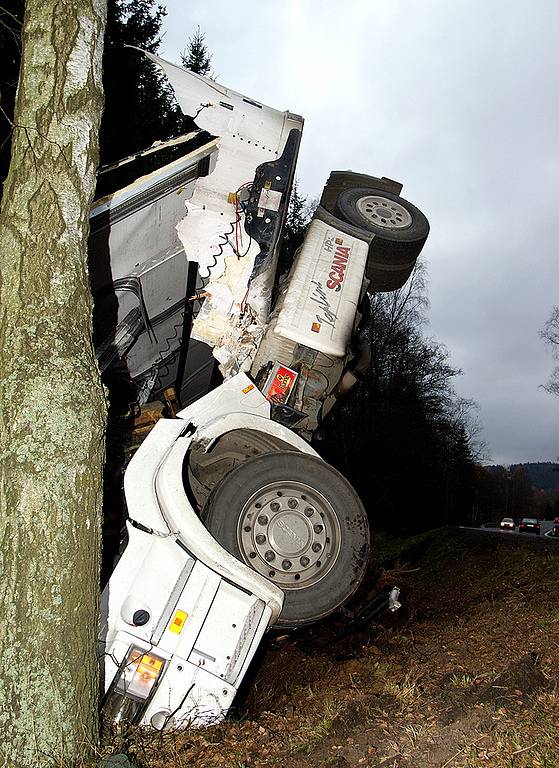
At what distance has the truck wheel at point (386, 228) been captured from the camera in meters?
5.47

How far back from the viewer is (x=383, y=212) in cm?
571

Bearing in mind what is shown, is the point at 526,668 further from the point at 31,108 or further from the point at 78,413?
the point at 31,108

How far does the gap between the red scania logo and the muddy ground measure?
2469mm

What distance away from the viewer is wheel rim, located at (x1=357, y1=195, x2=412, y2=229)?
5.59m

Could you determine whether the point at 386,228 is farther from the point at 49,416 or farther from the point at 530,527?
the point at 530,527

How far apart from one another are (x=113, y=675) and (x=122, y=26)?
14.1m

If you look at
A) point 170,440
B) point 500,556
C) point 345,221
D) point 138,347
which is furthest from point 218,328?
point 500,556

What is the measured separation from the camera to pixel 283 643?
15.8 feet

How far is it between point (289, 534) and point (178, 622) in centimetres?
82

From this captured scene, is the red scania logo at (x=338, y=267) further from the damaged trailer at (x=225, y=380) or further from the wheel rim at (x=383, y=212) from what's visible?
the wheel rim at (x=383, y=212)

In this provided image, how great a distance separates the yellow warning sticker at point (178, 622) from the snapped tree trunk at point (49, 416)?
0.53 meters

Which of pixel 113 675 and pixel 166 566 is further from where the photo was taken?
pixel 166 566

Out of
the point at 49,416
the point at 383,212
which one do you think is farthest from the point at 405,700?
the point at 383,212

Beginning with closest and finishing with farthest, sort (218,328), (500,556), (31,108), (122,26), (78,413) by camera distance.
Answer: (78,413)
(31,108)
(218,328)
(500,556)
(122,26)
